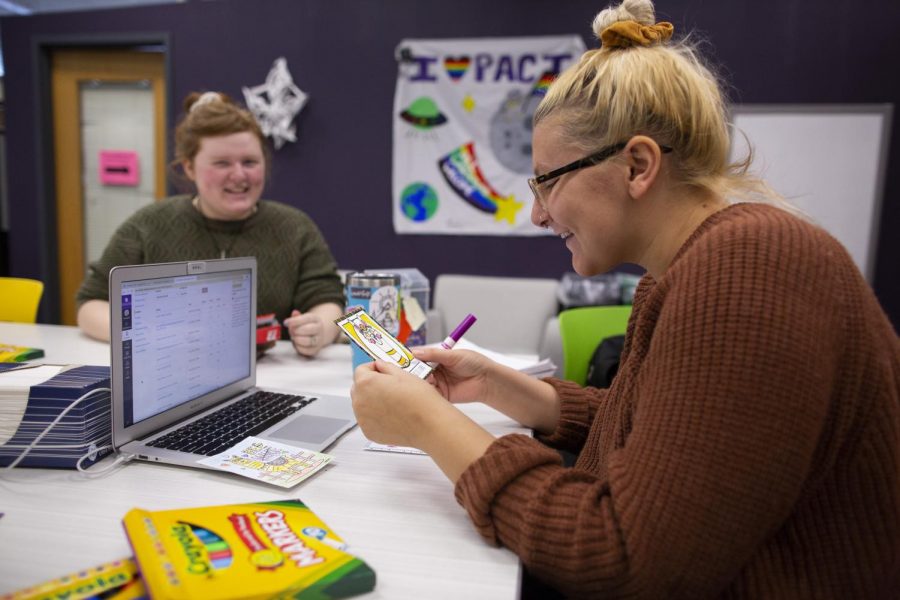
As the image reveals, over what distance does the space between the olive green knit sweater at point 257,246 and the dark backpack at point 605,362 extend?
0.84 meters

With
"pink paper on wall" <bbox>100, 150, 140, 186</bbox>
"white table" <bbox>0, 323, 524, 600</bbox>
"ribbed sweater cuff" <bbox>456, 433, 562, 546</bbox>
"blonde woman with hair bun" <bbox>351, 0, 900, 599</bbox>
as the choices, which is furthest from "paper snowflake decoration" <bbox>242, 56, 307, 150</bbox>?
"ribbed sweater cuff" <bbox>456, 433, 562, 546</bbox>

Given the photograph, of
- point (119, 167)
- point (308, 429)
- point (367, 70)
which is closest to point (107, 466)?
point (308, 429)

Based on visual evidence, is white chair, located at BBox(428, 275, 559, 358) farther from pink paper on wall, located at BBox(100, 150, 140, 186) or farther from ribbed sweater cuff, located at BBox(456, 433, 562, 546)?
pink paper on wall, located at BBox(100, 150, 140, 186)

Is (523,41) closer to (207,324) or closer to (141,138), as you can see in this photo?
(141,138)

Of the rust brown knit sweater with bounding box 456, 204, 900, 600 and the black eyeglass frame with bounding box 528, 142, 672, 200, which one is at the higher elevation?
the black eyeglass frame with bounding box 528, 142, 672, 200

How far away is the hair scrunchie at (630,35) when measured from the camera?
89 centimetres

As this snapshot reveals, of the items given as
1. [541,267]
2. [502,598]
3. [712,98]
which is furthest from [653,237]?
[541,267]

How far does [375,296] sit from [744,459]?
96 centimetres

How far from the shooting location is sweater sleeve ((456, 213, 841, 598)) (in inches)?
24.8

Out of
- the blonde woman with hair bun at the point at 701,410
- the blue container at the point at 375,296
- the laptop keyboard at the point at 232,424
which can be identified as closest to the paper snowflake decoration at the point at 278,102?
the blue container at the point at 375,296

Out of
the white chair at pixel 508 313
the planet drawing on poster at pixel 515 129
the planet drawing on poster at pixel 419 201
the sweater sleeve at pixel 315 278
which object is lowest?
the white chair at pixel 508 313

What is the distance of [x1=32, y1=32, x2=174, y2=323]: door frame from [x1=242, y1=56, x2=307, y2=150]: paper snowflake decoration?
61 cm

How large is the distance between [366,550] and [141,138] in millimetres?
4208

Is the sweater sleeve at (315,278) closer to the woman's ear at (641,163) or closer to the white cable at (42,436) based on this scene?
the white cable at (42,436)
